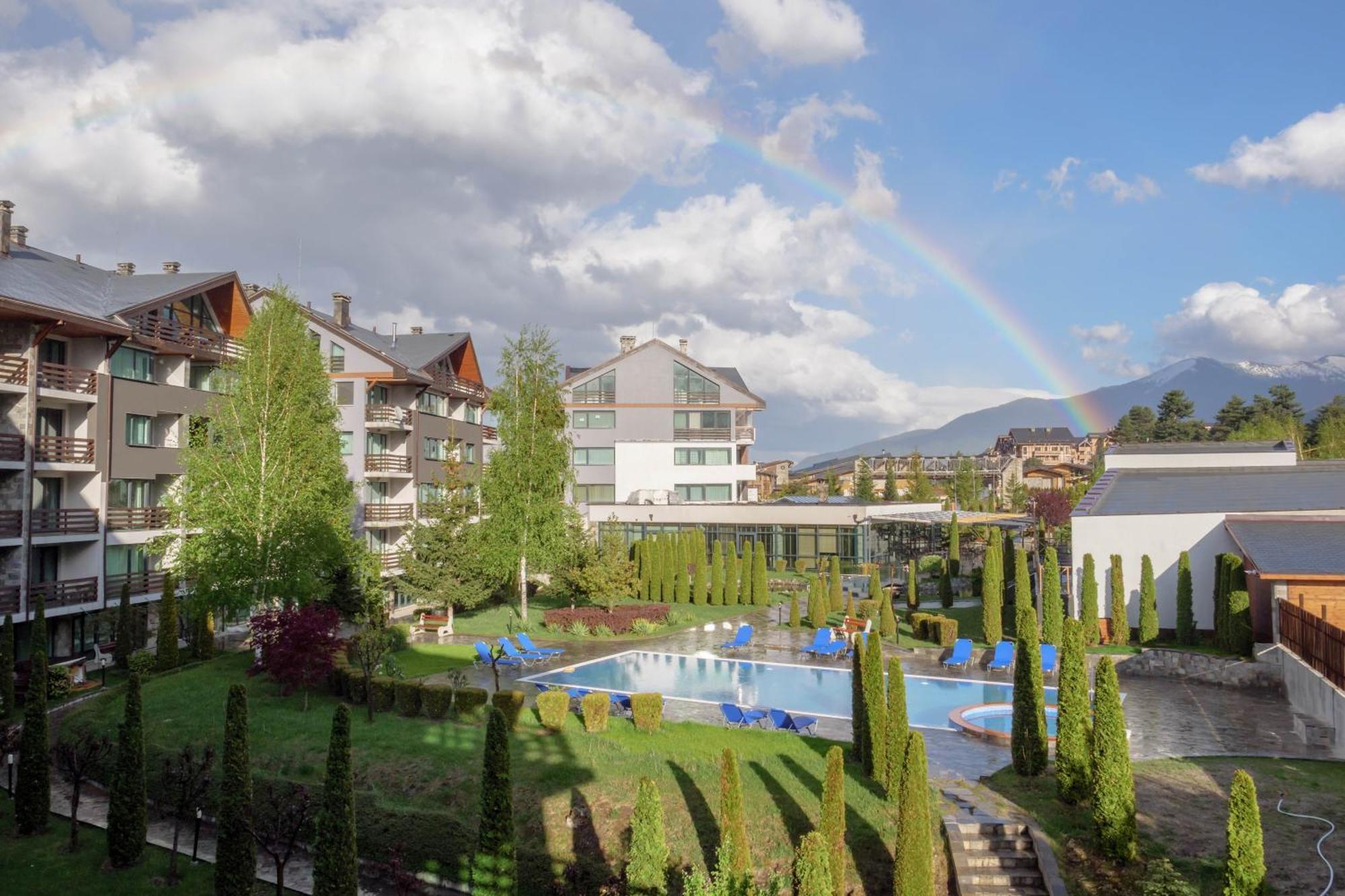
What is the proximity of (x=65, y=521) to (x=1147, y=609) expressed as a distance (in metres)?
29.8

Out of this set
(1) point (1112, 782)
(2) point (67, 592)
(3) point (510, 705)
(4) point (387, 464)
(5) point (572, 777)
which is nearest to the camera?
(1) point (1112, 782)

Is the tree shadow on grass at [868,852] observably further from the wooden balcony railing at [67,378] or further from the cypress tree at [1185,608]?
the wooden balcony railing at [67,378]

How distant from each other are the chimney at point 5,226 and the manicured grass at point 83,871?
19.9m

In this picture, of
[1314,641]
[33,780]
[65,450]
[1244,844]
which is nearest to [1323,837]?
[1244,844]

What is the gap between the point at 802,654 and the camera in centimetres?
2764

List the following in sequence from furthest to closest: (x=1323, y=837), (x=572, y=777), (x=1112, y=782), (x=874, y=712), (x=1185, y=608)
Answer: (x=1185, y=608)
(x=572, y=777)
(x=874, y=712)
(x=1323, y=837)
(x=1112, y=782)

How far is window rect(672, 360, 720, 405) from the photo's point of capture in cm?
5716

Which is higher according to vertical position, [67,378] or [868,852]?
[67,378]

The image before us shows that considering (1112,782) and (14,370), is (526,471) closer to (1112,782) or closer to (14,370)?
(14,370)

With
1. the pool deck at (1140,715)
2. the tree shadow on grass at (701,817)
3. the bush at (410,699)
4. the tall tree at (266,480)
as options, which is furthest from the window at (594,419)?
the tree shadow on grass at (701,817)

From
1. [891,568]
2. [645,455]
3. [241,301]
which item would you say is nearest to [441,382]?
[241,301]

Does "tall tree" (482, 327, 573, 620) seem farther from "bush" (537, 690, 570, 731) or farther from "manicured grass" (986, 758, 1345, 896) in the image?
"manicured grass" (986, 758, 1345, 896)

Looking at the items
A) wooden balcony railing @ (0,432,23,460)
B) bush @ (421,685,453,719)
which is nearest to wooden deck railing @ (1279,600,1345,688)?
bush @ (421,685,453,719)

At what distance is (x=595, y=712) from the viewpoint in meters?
17.6
